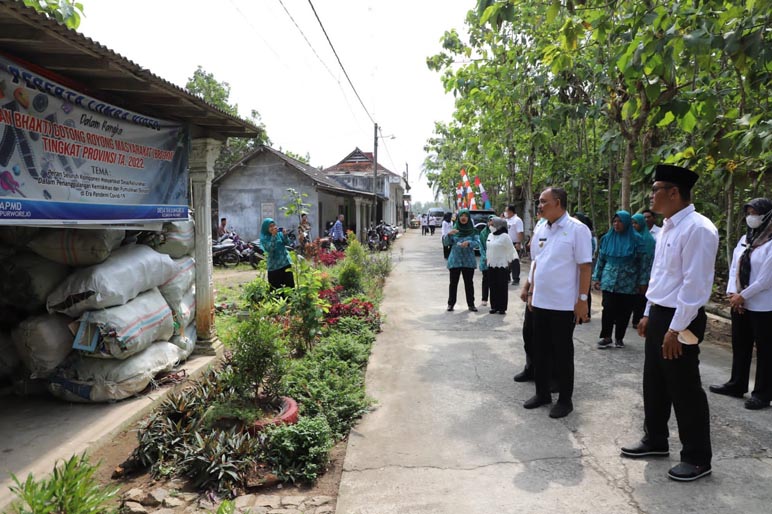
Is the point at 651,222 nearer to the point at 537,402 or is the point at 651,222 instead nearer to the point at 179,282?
the point at 537,402

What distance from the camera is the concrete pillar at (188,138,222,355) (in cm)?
563

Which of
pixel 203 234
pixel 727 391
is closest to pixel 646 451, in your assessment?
pixel 727 391

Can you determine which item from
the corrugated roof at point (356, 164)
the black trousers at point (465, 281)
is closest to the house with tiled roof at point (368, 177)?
the corrugated roof at point (356, 164)

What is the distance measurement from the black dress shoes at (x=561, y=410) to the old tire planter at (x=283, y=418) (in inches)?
80.6

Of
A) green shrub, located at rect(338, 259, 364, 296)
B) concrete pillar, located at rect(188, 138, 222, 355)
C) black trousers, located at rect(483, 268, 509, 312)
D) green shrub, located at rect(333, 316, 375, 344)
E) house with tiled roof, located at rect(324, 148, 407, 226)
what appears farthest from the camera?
house with tiled roof, located at rect(324, 148, 407, 226)

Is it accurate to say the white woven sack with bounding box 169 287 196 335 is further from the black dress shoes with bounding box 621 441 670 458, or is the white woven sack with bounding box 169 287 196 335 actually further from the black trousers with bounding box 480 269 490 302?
the black trousers with bounding box 480 269 490 302

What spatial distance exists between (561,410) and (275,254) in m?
4.77

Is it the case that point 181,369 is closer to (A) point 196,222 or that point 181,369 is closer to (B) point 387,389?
(A) point 196,222

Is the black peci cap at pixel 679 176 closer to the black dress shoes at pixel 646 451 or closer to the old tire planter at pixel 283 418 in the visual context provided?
the black dress shoes at pixel 646 451

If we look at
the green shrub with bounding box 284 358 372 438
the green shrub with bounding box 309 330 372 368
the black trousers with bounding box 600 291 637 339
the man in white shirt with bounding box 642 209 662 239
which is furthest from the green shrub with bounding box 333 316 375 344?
the man in white shirt with bounding box 642 209 662 239

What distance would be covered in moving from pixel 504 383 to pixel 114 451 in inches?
135

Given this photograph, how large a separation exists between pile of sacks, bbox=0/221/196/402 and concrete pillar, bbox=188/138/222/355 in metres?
1.01

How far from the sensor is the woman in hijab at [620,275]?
5.82 meters

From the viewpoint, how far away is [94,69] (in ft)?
11.9
